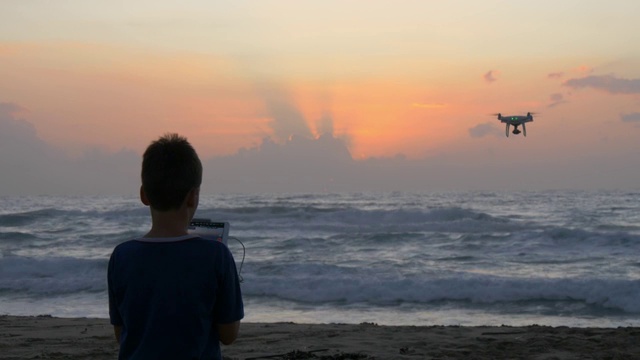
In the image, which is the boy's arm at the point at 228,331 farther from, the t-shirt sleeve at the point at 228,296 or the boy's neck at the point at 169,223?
the boy's neck at the point at 169,223

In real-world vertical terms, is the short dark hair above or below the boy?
above

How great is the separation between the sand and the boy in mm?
5105

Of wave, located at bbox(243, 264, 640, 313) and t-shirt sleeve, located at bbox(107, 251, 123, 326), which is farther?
wave, located at bbox(243, 264, 640, 313)

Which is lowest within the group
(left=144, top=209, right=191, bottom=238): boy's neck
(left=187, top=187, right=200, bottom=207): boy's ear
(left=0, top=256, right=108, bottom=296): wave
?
(left=0, top=256, right=108, bottom=296): wave

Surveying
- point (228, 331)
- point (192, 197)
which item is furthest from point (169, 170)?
point (228, 331)

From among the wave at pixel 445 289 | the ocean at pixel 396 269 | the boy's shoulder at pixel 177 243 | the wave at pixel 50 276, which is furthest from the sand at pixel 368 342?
the wave at pixel 50 276

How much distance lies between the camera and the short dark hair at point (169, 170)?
7.50 ft

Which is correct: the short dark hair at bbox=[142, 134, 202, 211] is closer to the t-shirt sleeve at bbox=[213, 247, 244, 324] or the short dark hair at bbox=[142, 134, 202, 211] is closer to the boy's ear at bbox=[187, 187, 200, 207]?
the boy's ear at bbox=[187, 187, 200, 207]

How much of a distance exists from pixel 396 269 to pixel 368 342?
9931mm

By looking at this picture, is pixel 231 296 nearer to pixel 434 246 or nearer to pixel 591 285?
pixel 591 285

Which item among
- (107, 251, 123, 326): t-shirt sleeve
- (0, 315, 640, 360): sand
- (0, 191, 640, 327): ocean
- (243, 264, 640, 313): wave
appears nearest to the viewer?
(107, 251, 123, 326): t-shirt sleeve

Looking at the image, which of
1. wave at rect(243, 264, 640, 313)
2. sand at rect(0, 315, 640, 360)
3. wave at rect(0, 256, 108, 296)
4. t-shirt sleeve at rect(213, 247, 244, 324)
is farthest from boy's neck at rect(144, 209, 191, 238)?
wave at rect(0, 256, 108, 296)

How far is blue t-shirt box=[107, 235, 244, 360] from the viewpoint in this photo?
7.72 ft

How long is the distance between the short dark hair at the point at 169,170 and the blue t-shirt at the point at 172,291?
5.3 inches
